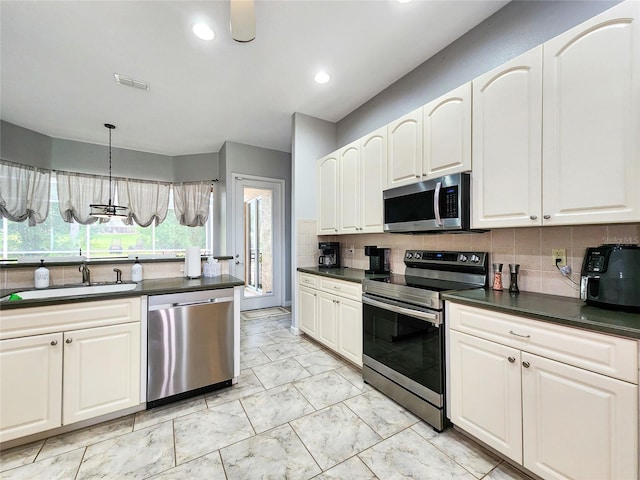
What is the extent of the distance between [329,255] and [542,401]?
255 cm

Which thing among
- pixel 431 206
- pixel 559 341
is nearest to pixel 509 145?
pixel 431 206

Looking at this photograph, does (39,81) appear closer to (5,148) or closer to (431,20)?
(5,148)

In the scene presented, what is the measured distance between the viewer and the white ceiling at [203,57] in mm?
2004

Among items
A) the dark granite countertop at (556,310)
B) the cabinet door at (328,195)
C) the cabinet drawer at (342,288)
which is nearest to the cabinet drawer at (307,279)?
the cabinet drawer at (342,288)

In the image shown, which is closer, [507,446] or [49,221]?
[507,446]

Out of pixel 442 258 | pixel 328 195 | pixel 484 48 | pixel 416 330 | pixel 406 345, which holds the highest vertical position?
pixel 484 48

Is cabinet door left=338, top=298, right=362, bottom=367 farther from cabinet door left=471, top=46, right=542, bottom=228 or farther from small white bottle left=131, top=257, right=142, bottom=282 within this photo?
small white bottle left=131, top=257, right=142, bottom=282

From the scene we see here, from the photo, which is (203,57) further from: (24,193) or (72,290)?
(24,193)

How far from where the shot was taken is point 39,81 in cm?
281

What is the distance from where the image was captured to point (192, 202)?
16.6 feet

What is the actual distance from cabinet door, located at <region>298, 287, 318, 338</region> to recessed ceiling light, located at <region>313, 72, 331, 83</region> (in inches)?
92.8

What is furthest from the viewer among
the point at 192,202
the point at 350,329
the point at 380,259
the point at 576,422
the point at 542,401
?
the point at 192,202

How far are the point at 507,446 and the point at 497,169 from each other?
5.31ft

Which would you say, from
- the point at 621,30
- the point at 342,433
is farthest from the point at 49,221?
the point at 621,30
